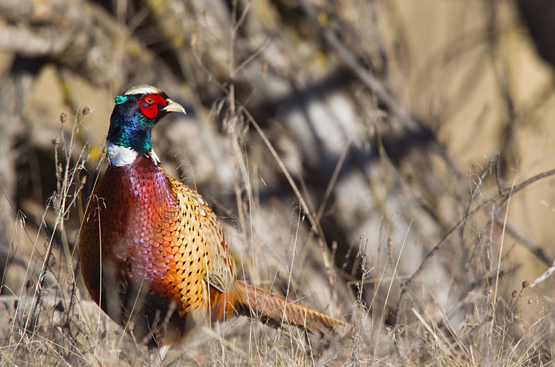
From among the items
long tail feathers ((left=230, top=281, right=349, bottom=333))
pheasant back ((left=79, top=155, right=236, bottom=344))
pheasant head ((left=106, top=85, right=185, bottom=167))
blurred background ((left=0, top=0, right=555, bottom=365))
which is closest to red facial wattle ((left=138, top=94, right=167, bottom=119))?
pheasant head ((left=106, top=85, right=185, bottom=167))

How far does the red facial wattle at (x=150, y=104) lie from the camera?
85.5 inches

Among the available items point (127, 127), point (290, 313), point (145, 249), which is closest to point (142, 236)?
point (145, 249)

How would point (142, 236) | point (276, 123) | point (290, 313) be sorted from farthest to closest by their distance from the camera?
point (276, 123), point (290, 313), point (142, 236)

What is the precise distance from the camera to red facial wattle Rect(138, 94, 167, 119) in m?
2.17

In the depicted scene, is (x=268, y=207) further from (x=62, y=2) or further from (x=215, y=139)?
(x=62, y=2)

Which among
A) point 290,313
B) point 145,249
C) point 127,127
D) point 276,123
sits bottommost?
point 290,313

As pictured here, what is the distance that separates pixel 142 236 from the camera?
6.97 feet

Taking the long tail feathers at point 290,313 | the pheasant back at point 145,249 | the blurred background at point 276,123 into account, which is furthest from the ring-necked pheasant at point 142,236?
the blurred background at point 276,123

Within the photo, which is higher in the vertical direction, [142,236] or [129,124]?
[129,124]

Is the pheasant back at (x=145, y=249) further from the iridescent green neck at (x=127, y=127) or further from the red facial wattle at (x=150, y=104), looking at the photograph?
the red facial wattle at (x=150, y=104)

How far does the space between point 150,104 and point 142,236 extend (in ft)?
1.68

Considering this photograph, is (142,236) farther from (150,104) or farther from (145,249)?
(150,104)

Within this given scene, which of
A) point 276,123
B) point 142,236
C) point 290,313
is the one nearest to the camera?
point 142,236

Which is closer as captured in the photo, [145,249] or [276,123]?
[145,249]
